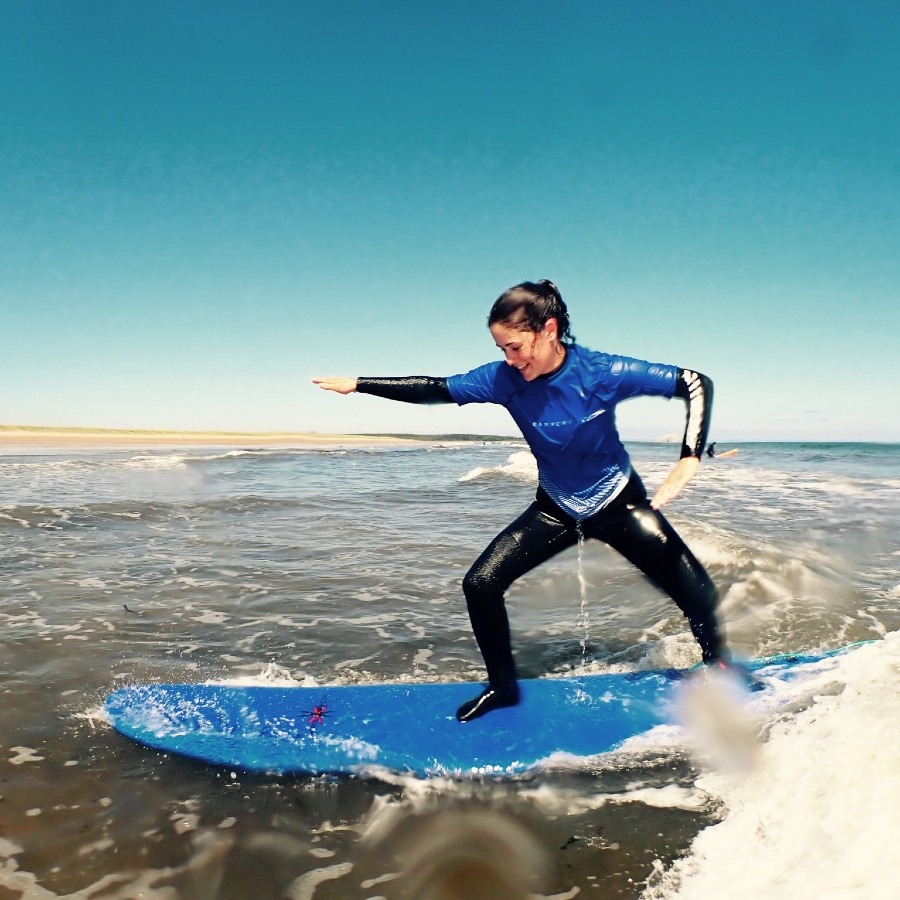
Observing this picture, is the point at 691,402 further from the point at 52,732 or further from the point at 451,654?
the point at 52,732

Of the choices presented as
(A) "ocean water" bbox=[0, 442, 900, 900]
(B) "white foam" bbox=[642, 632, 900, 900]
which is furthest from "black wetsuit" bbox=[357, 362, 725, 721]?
(B) "white foam" bbox=[642, 632, 900, 900]

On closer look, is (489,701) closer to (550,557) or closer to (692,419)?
(550,557)

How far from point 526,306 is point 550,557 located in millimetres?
1442

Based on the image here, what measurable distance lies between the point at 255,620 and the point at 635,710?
11.8 ft

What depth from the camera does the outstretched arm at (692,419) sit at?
340 cm

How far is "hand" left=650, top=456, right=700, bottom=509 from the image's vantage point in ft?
10.9

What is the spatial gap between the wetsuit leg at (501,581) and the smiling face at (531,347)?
2.70 feet

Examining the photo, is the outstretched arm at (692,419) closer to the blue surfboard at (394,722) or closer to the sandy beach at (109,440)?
the blue surfboard at (394,722)

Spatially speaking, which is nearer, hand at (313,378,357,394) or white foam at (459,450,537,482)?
hand at (313,378,357,394)

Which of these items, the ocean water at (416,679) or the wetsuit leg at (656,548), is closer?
the ocean water at (416,679)

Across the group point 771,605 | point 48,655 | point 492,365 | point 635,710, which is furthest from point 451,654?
point 771,605

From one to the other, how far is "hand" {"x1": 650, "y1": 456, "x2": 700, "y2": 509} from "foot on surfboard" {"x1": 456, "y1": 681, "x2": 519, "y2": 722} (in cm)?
141

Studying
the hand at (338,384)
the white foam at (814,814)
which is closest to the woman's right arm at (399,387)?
the hand at (338,384)

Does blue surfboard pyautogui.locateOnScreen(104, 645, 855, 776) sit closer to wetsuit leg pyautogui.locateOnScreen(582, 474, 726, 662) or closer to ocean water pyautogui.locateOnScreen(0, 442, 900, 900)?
ocean water pyautogui.locateOnScreen(0, 442, 900, 900)
